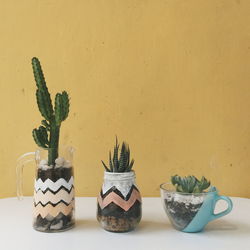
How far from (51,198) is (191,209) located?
325 mm

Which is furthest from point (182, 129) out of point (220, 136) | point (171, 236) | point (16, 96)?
point (16, 96)

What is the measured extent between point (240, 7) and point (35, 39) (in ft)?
2.24

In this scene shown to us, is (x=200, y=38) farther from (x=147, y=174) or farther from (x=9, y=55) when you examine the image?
(x=9, y=55)

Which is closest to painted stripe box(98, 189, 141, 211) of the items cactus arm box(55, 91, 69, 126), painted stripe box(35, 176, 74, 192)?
painted stripe box(35, 176, 74, 192)

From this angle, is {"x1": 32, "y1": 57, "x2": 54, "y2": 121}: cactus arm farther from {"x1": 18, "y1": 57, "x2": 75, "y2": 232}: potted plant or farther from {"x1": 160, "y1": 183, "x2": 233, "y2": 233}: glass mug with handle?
{"x1": 160, "y1": 183, "x2": 233, "y2": 233}: glass mug with handle

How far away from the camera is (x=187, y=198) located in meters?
0.75

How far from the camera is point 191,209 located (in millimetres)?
743

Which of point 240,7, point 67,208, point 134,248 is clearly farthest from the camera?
point 240,7

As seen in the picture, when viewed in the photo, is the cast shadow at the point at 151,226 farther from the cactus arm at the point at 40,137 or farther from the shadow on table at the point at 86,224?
the cactus arm at the point at 40,137

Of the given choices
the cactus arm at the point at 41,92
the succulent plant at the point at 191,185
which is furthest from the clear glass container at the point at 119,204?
the cactus arm at the point at 41,92

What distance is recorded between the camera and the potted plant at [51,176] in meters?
0.78

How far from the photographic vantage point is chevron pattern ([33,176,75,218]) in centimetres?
78

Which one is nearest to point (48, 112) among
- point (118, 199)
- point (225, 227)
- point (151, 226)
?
point (118, 199)

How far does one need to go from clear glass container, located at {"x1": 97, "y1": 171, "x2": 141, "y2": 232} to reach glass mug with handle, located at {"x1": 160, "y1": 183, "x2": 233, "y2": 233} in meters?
0.08
